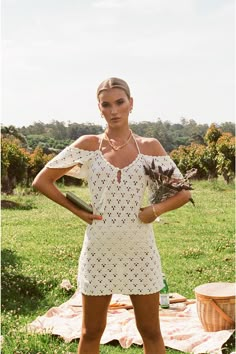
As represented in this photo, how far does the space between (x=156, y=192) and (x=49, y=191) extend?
2.55ft

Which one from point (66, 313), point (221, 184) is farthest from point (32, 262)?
point (221, 184)

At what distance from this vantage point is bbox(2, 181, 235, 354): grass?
5.84 meters

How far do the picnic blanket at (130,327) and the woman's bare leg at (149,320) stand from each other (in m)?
1.55

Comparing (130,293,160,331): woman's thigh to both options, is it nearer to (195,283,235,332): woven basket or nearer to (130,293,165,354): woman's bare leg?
(130,293,165,354): woman's bare leg

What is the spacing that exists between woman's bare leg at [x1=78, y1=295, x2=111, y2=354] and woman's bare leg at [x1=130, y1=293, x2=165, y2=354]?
0.24 meters

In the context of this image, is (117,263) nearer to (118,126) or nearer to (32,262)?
(118,126)

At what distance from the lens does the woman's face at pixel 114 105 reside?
388 centimetres

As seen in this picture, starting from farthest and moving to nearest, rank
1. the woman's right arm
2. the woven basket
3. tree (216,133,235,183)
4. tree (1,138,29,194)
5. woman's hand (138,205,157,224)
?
tree (216,133,235,183) < tree (1,138,29,194) < the woven basket < the woman's right arm < woman's hand (138,205,157,224)

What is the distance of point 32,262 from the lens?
902 centimetres

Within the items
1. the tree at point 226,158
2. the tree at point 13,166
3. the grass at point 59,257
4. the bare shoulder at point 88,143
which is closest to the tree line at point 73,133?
the tree at point 226,158

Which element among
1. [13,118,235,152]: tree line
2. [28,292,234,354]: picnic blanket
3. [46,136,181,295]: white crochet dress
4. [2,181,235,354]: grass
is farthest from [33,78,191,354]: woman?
[13,118,235,152]: tree line

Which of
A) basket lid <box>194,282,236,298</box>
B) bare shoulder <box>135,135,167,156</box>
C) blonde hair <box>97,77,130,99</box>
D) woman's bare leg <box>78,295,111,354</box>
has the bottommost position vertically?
basket lid <box>194,282,236,298</box>

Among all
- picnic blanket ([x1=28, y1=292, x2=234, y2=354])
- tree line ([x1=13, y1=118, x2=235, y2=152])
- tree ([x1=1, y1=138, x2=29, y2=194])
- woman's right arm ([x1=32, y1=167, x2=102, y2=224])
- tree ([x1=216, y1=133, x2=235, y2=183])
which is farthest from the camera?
tree line ([x1=13, y1=118, x2=235, y2=152])

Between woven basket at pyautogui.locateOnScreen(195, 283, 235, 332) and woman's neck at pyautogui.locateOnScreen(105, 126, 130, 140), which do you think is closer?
woman's neck at pyautogui.locateOnScreen(105, 126, 130, 140)
